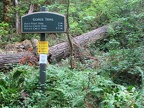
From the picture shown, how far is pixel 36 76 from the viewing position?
14.6ft

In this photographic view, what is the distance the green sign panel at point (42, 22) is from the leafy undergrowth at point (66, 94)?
3.08 ft

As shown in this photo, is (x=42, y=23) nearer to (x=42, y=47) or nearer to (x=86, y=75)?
(x=42, y=47)

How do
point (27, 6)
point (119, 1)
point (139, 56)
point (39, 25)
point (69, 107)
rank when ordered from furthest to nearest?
1. point (27, 6)
2. point (119, 1)
3. point (139, 56)
4. point (39, 25)
5. point (69, 107)

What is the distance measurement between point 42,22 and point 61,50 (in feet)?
10.1

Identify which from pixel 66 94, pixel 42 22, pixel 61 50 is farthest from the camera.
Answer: pixel 61 50

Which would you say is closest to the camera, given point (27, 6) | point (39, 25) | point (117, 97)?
point (117, 97)

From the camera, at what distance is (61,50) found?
7.29 m

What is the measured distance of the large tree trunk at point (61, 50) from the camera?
6.15 meters

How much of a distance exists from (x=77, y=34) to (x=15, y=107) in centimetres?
629

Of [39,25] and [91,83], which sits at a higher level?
[39,25]

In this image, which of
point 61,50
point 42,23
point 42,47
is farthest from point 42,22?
point 61,50

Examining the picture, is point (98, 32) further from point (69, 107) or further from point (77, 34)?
point (69, 107)

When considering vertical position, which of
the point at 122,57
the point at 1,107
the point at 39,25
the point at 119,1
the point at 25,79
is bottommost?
the point at 1,107

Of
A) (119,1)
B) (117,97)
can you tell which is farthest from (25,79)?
(119,1)
